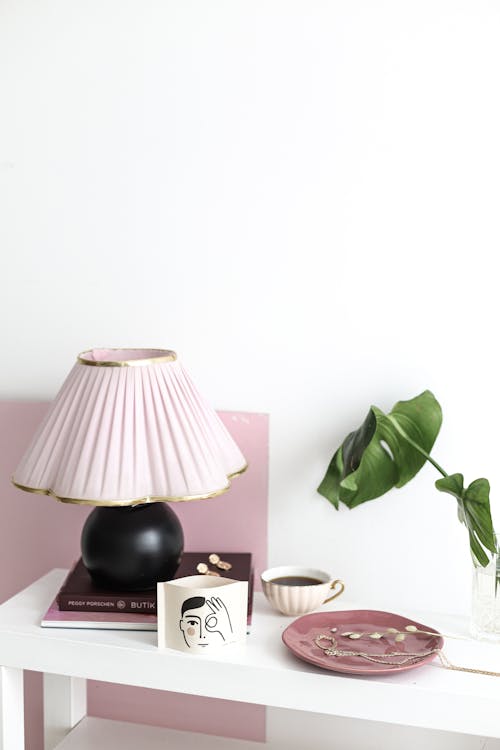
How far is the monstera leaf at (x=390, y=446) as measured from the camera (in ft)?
4.46

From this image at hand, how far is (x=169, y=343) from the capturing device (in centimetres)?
155

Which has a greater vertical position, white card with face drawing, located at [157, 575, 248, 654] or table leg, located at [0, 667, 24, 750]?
white card with face drawing, located at [157, 575, 248, 654]

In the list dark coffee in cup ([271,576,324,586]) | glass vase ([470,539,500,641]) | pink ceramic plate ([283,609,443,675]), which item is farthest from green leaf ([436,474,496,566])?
dark coffee in cup ([271,576,324,586])

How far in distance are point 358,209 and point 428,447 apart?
1.26 feet

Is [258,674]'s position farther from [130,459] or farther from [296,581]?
[130,459]

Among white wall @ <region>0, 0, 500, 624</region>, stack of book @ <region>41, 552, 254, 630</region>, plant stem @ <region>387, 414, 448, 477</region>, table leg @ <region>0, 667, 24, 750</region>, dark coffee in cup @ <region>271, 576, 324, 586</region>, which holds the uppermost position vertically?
white wall @ <region>0, 0, 500, 624</region>

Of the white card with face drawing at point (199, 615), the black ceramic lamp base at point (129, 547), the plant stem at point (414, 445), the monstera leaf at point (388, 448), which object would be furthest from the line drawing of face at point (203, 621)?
the plant stem at point (414, 445)

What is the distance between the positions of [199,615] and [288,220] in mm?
632

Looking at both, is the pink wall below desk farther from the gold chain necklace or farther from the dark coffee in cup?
the gold chain necklace

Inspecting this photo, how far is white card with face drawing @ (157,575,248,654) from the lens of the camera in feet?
3.98

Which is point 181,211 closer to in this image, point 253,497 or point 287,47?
point 287,47

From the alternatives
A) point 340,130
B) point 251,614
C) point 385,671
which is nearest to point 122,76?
point 340,130

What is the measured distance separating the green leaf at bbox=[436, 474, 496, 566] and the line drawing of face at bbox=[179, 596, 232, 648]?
0.35 m

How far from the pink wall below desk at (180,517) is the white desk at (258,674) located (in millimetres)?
154
